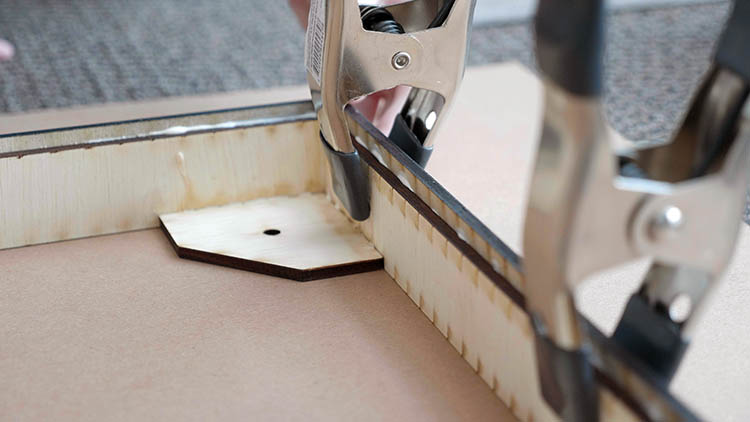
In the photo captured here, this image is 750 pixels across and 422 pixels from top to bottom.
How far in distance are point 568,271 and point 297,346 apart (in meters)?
0.24

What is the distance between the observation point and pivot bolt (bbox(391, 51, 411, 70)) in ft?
2.16

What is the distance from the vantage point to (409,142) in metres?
0.71

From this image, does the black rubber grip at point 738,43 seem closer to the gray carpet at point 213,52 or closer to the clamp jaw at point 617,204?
the clamp jaw at point 617,204

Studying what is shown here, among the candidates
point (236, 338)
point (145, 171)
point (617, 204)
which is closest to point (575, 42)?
point (617, 204)

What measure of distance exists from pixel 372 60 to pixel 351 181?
0.09m

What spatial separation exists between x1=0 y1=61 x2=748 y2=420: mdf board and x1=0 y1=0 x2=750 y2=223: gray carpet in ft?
1.95

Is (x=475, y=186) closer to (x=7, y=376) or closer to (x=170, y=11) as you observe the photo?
(x=7, y=376)

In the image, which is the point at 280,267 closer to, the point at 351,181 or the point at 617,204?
the point at 351,181

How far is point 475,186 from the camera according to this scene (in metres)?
0.84

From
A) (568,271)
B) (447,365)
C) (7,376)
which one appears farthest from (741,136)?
(7,376)

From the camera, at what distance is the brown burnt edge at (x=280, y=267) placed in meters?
0.66

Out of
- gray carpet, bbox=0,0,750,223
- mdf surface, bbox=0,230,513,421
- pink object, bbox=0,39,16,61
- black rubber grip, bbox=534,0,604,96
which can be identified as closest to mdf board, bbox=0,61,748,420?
mdf surface, bbox=0,230,513,421

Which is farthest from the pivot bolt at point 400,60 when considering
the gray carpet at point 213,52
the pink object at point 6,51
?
the pink object at point 6,51

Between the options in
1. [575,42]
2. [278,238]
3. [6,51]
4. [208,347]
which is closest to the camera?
[575,42]
